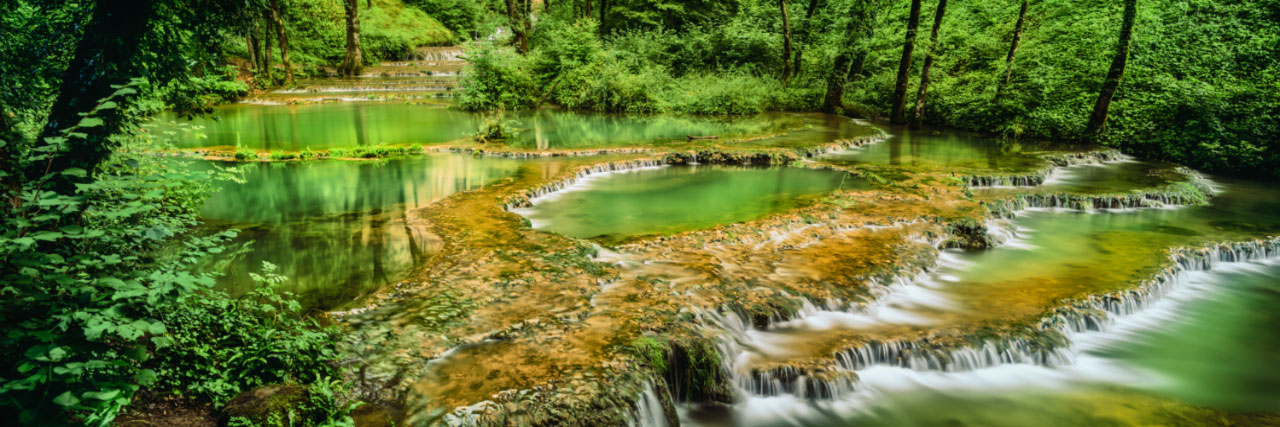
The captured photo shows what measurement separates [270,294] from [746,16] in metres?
33.5

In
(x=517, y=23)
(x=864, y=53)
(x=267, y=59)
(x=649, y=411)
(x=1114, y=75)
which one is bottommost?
(x=649, y=411)

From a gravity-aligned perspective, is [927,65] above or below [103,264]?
above

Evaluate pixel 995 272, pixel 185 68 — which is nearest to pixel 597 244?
pixel 185 68

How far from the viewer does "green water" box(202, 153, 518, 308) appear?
7387 millimetres

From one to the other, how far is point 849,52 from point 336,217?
22061 mm

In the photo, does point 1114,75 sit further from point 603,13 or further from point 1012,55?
point 603,13

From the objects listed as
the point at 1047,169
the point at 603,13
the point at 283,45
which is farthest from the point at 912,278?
the point at 603,13

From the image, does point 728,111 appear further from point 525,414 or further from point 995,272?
point 525,414

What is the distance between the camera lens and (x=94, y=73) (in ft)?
15.1

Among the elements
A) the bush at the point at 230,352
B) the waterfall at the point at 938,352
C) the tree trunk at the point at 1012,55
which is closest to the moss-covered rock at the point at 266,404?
the bush at the point at 230,352

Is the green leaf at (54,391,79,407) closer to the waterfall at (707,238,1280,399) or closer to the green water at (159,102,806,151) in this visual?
the waterfall at (707,238,1280,399)

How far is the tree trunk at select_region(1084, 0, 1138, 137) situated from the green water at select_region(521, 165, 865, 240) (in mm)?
10594

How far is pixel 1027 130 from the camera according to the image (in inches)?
868

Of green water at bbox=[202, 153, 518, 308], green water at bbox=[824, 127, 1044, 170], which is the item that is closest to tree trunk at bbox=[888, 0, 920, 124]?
green water at bbox=[824, 127, 1044, 170]
